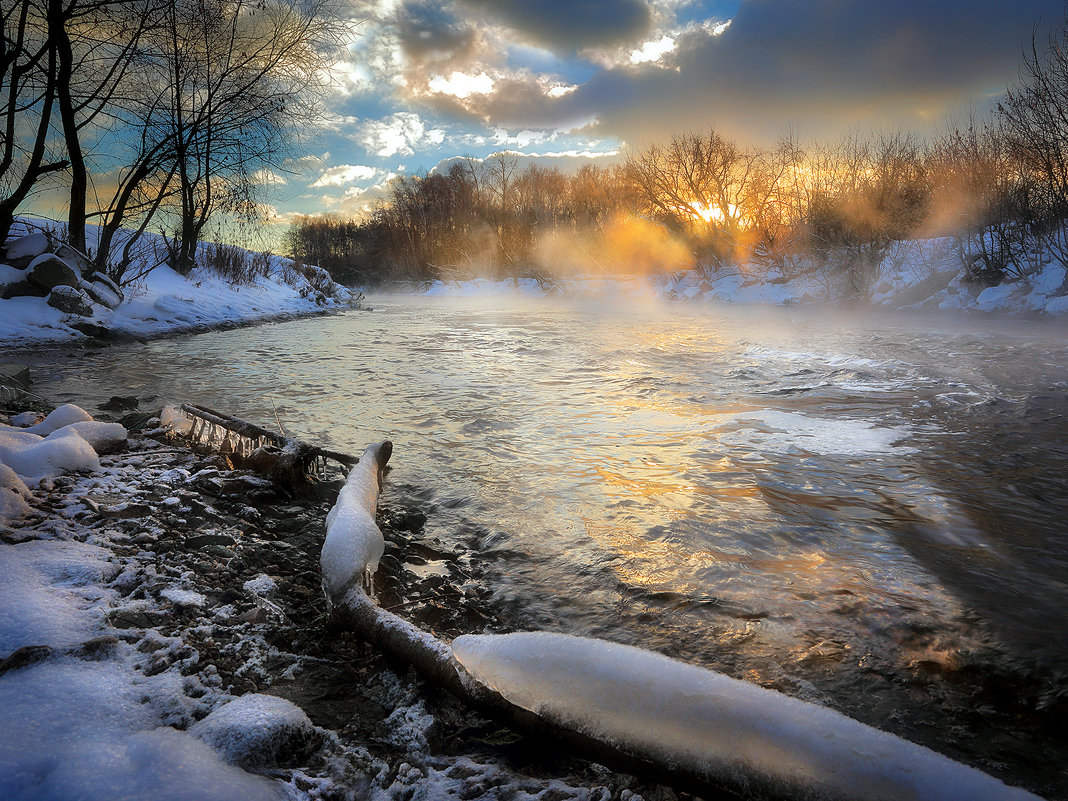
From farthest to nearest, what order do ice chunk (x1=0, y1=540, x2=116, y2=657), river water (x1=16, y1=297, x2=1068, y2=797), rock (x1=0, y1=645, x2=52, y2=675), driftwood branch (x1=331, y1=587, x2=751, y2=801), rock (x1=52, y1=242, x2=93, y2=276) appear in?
rock (x1=52, y1=242, x2=93, y2=276), river water (x1=16, y1=297, x2=1068, y2=797), ice chunk (x1=0, y1=540, x2=116, y2=657), rock (x1=0, y1=645, x2=52, y2=675), driftwood branch (x1=331, y1=587, x2=751, y2=801)

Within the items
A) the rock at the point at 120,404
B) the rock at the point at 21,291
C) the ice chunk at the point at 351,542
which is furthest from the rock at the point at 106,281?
the ice chunk at the point at 351,542

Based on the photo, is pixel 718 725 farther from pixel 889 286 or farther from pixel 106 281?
pixel 889 286

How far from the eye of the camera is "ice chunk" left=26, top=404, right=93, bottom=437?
10.8 ft

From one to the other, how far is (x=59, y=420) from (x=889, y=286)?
20845mm

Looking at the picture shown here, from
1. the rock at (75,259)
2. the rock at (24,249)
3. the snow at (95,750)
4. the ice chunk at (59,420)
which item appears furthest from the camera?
the rock at (75,259)

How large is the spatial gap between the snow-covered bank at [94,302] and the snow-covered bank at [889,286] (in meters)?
17.6

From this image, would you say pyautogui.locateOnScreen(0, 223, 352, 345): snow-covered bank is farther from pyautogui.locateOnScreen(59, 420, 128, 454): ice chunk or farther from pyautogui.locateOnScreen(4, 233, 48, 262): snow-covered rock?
pyautogui.locateOnScreen(59, 420, 128, 454): ice chunk

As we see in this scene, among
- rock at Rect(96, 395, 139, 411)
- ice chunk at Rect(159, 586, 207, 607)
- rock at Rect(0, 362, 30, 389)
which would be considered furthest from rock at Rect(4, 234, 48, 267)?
ice chunk at Rect(159, 586, 207, 607)

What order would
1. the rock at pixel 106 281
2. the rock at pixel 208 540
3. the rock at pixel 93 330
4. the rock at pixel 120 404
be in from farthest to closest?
the rock at pixel 106 281
the rock at pixel 93 330
the rock at pixel 120 404
the rock at pixel 208 540

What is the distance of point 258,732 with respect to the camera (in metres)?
1.33

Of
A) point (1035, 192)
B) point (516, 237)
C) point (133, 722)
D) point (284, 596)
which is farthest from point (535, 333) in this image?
point (516, 237)

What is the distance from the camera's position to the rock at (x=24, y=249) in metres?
9.07

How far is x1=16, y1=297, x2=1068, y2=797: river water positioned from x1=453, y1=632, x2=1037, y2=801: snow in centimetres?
43

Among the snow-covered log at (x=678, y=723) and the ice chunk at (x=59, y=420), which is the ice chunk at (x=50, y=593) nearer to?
the snow-covered log at (x=678, y=723)
